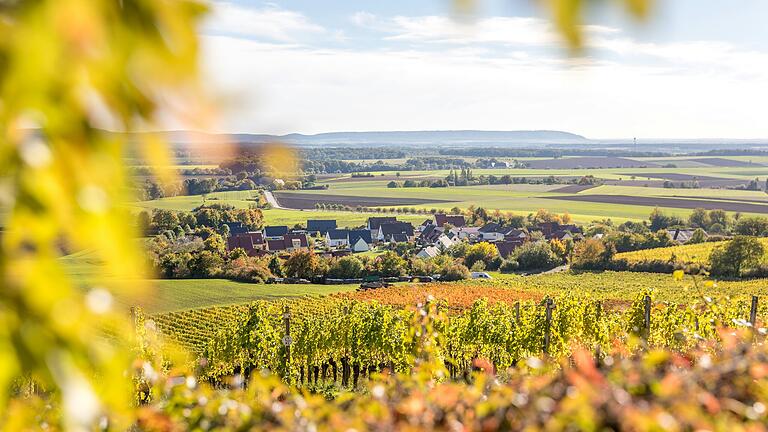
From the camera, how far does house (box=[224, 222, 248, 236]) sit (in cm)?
7055

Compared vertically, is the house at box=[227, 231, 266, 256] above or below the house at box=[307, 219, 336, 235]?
above

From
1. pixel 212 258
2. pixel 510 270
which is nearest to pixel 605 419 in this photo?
pixel 212 258

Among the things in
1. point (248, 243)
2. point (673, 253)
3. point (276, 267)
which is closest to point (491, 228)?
point (673, 253)

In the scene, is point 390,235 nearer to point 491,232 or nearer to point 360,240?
point 360,240

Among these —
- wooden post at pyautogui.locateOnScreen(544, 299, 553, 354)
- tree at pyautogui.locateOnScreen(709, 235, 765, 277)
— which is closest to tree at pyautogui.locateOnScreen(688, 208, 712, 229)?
tree at pyautogui.locateOnScreen(709, 235, 765, 277)

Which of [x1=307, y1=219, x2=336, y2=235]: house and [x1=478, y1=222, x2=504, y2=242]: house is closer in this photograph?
[x1=478, y1=222, x2=504, y2=242]: house

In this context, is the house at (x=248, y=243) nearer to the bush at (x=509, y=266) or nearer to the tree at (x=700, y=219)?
the bush at (x=509, y=266)

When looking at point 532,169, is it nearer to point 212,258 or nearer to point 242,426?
point 212,258

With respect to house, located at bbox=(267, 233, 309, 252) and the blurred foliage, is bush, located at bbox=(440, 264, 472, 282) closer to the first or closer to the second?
house, located at bbox=(267, 233, 309, 252)

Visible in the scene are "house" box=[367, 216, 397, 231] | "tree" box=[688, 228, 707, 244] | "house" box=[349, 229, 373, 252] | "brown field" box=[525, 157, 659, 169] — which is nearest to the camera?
"tree" box=[688, 228, 707, 244]

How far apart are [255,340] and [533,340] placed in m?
6.60

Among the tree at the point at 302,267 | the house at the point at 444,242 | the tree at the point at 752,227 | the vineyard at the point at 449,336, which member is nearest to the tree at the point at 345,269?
the tree at the point at 302,267

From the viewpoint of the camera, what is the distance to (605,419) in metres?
1.58

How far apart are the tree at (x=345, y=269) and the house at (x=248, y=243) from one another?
11235mm
